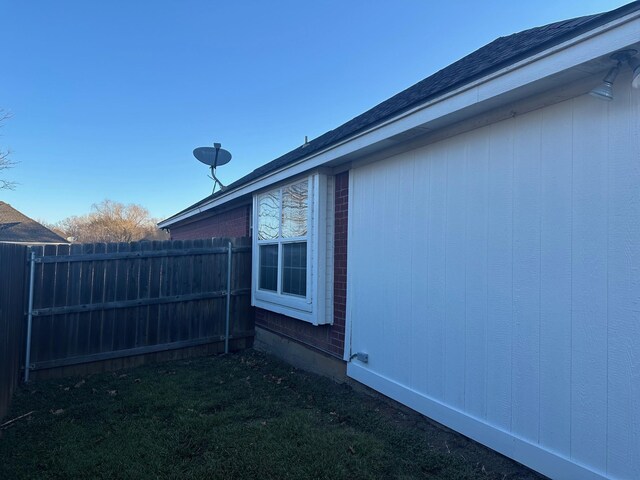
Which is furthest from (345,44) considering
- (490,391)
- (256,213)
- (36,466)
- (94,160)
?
(94,160)

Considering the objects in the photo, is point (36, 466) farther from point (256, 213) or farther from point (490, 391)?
point (256, 213)

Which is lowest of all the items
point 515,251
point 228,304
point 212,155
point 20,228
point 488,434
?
point 488,434

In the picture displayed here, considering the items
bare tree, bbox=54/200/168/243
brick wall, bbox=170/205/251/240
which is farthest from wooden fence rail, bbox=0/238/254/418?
bare tree, bbox=54/200/168/243

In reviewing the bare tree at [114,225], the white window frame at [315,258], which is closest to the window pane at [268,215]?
the white window frame at [315,258]

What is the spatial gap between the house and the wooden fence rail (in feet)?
10.1

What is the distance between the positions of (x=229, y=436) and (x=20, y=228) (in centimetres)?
3059

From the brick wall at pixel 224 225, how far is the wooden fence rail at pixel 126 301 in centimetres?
112

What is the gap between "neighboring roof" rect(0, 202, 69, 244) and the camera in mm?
25672

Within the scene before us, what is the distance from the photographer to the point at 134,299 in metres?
6.57

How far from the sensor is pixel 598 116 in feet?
8.25

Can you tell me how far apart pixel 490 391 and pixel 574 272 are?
117 centimetres

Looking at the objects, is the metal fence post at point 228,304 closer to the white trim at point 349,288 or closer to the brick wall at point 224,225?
the brick wall at point 224,225

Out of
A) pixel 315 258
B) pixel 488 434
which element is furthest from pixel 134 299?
pixel 488 434

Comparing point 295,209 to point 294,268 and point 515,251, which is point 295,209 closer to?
point 294,268
